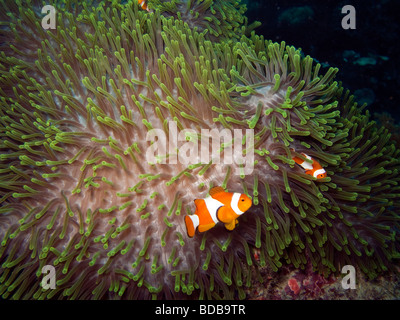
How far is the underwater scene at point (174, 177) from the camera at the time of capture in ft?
7.32

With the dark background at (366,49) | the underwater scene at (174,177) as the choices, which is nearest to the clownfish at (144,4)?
the underwater scene at (174,177)

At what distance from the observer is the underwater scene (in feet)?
7.32

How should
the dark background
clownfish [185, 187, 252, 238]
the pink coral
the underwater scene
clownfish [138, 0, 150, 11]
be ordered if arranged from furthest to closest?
the dark background
clownfish [138, 0, 150, 11]
the pink coral
the underwater scene
clownfish [185, 187, 252, 238]

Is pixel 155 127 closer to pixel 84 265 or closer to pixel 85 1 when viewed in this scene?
pixel 84 265

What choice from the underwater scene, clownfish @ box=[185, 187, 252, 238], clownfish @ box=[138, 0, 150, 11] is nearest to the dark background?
the underwater scene

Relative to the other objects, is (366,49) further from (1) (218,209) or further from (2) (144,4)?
(1) (218,209)

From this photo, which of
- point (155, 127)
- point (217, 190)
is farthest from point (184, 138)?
point (217, 190)

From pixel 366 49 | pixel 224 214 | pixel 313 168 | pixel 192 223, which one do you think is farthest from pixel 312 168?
pixel 366 49

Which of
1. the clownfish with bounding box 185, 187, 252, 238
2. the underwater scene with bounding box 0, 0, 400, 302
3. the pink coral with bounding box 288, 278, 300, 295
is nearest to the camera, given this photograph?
the clownfish with bounding box 185, 187, 252, 238

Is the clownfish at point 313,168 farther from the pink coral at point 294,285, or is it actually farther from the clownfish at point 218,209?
the pink coral at point 294,285

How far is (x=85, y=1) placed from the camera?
3111 millimetres

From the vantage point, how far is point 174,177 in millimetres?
2133

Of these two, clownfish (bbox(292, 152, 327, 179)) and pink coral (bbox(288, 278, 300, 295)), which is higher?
clownfish (bbox(292, 152, 327, 179))

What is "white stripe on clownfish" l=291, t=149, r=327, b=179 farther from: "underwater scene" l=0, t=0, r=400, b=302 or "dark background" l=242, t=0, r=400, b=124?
"dark background" l=242, t=0, r=400, b=124
